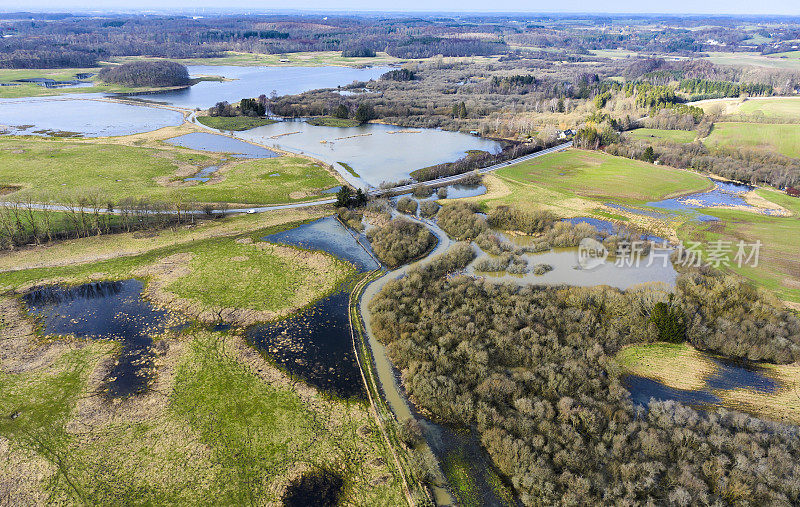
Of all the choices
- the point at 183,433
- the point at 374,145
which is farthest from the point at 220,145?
the point at 183,433

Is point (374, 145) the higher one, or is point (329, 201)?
point (374, 145)

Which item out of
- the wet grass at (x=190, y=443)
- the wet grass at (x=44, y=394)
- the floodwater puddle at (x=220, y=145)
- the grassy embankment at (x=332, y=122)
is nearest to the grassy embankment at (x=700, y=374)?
the wet grass at (x=190, y=443)

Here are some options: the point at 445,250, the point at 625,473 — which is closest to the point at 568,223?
the point at 445,250

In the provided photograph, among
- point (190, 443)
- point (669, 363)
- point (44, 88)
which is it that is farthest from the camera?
point (44, 88)

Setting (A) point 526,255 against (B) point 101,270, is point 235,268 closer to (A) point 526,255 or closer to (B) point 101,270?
(B) point 101,270

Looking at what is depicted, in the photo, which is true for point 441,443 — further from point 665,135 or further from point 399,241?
point 665,135
